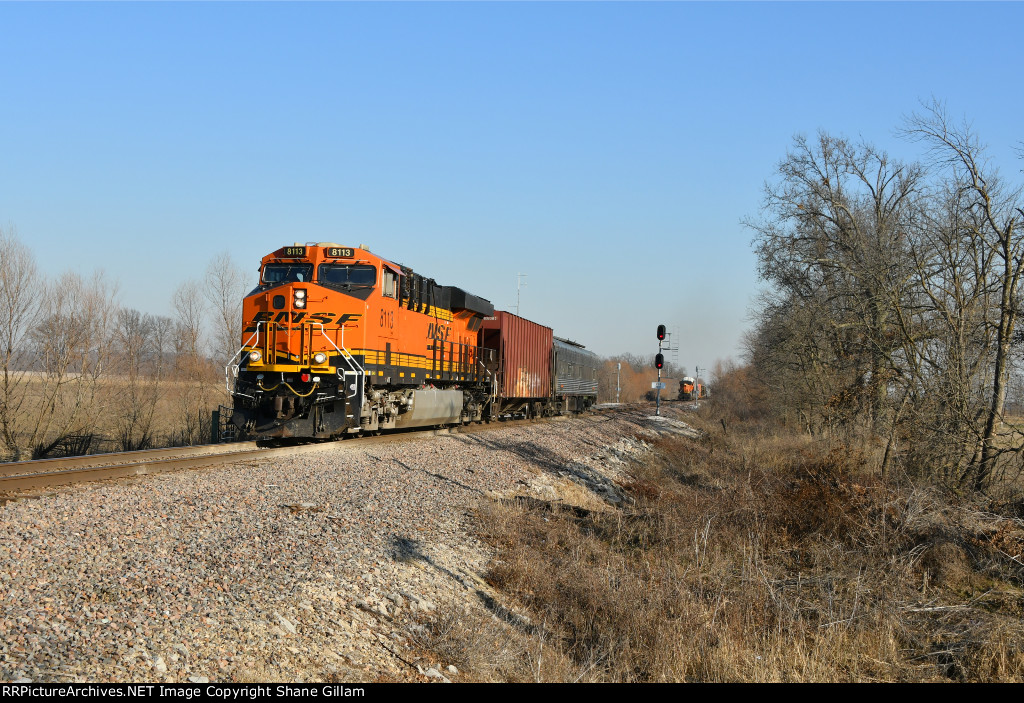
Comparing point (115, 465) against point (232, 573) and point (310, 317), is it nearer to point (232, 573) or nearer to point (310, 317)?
point (232, 573)

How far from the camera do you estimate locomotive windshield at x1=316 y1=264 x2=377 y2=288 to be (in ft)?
50.4

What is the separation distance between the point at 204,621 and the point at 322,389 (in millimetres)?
9683

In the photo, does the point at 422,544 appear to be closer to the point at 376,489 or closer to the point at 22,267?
the point at 376,489

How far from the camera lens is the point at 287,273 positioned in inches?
610

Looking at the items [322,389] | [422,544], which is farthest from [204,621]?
[322,389]

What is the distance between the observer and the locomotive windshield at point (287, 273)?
15414 mm

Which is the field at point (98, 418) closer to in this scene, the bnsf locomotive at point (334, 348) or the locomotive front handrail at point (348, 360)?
the bnsf locomotive at point (334, 348)

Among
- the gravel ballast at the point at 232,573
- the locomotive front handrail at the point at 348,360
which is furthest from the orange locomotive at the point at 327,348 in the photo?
the gravel ballast at the point at 232,573

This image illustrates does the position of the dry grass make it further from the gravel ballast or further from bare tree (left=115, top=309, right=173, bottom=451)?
bare tree (left=115, top=309, right=173, bottom=451)

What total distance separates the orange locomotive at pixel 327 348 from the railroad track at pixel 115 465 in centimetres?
73

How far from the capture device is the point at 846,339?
21094 millimetres

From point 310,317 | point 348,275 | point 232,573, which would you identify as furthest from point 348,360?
point 232,573

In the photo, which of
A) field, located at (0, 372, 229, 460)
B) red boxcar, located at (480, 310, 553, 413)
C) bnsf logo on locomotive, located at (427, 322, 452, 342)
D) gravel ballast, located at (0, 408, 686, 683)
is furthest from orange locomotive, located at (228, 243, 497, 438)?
red boxcar, located at (480, 310, 553, 413)

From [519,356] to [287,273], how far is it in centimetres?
1164
